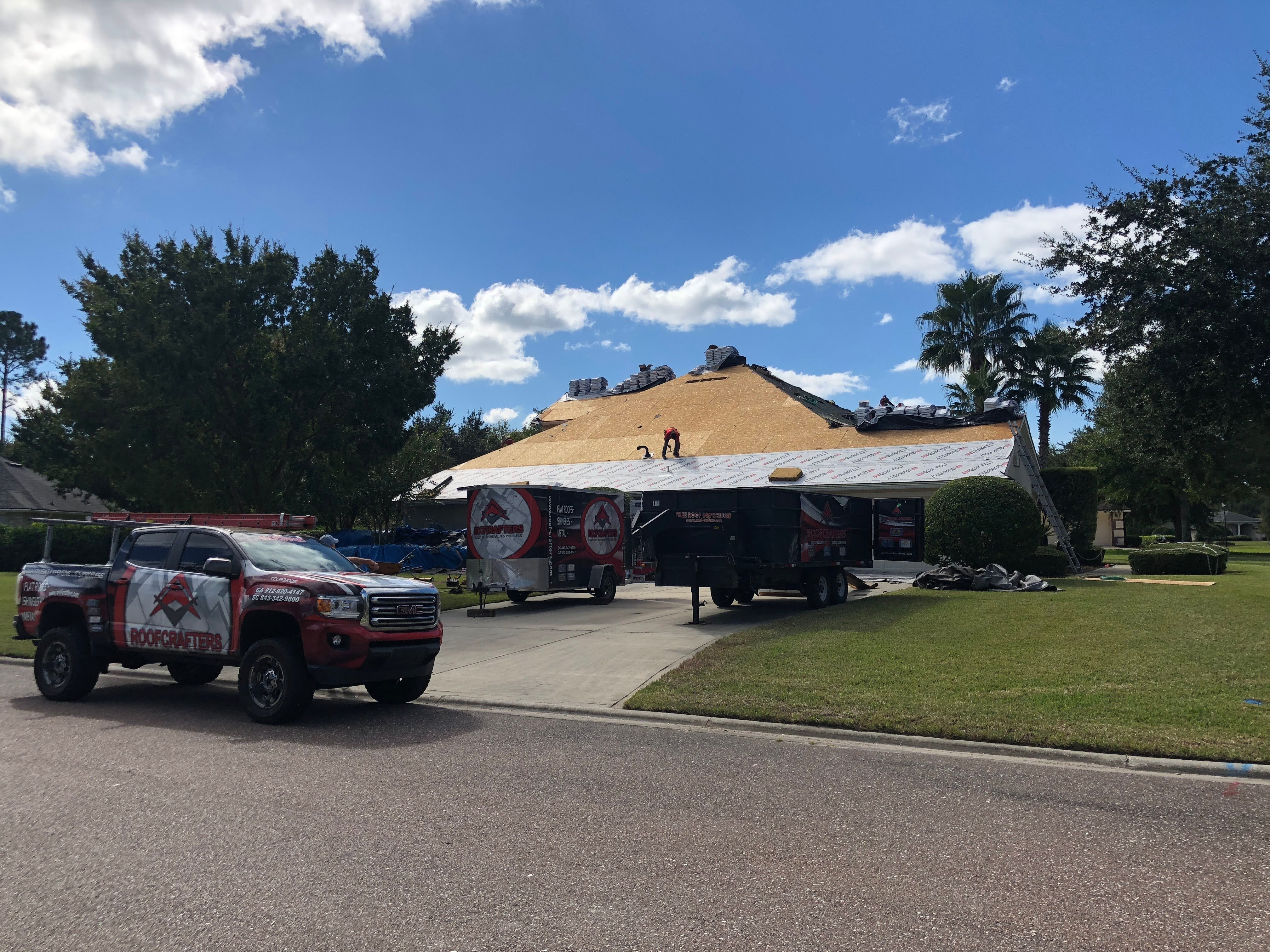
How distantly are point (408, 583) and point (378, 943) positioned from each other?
5532mm

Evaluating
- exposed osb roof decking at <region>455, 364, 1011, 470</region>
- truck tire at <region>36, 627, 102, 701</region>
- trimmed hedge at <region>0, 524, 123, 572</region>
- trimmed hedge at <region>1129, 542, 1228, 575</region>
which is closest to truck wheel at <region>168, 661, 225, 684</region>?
truck tire at <region>36, 627, 102, 701</region>

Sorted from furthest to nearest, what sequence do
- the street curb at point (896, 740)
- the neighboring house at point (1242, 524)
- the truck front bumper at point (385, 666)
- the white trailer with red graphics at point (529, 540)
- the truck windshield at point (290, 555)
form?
the neighboring house at point (1242, 524) → the white trailer with red graphics at point (529, 540) → the truck windshield at point (290, 555) → the truck front bumper at point (385, 666) → the street curb at point (896, 740)

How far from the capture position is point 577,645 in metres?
13.9

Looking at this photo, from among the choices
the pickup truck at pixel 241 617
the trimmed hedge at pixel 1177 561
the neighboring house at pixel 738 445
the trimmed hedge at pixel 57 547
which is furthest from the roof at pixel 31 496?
the trimmed hedge at pixel 1177 561

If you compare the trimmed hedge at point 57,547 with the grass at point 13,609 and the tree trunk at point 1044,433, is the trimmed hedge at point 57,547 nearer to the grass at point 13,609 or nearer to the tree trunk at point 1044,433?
the grass at point 13,609

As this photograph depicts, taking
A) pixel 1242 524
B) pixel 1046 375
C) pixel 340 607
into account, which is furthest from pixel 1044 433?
pixel 1242 524

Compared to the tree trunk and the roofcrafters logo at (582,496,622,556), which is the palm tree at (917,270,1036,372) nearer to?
the tree trunk

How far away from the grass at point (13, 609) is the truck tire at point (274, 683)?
4.76m

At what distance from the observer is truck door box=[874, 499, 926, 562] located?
2267 cm

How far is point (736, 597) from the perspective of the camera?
20250 mm

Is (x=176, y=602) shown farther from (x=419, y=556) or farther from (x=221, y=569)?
(x=419, y=556)

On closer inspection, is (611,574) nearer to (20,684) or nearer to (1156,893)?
(20,684)

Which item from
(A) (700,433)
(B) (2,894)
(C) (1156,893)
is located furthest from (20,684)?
(A) (700,433)

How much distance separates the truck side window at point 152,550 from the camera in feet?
31.6
